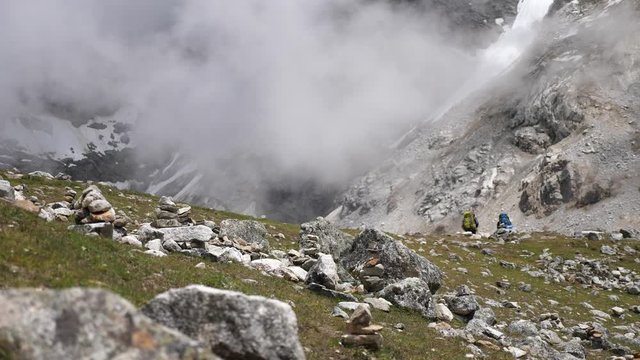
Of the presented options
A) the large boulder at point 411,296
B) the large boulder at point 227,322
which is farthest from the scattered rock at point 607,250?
the large boulder at point 227,322

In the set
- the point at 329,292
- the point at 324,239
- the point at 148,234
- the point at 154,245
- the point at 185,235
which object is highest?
the point at 324,239

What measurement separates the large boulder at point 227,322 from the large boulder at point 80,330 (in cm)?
178

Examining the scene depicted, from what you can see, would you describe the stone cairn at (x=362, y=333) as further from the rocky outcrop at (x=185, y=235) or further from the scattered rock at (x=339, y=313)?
the rocky outcrop at (x=185, y=235)

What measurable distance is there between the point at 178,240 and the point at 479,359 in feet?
51.7

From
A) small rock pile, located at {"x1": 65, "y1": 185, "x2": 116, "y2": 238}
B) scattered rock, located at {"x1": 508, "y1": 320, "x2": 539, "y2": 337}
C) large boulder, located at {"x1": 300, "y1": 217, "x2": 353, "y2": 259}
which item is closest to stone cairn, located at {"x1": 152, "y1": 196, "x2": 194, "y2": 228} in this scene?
small rock pile, located at {"x1": 65, "y1": 185, "x2": 116, "y2": 238}

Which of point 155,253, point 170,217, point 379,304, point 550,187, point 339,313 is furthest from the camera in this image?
point 550,187

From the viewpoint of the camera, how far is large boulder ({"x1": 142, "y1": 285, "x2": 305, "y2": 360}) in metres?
8.93

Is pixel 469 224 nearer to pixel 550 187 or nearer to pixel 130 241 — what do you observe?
pixel 550 187

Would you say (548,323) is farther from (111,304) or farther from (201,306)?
(111,304)

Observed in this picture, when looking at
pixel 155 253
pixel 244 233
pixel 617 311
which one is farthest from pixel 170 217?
pixel 617 311

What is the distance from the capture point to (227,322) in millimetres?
9094

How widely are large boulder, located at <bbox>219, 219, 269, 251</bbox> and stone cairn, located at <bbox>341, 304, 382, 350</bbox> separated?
49.3 feet

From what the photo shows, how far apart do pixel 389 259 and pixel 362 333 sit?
15856mm

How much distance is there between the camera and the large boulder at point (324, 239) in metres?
37.1
